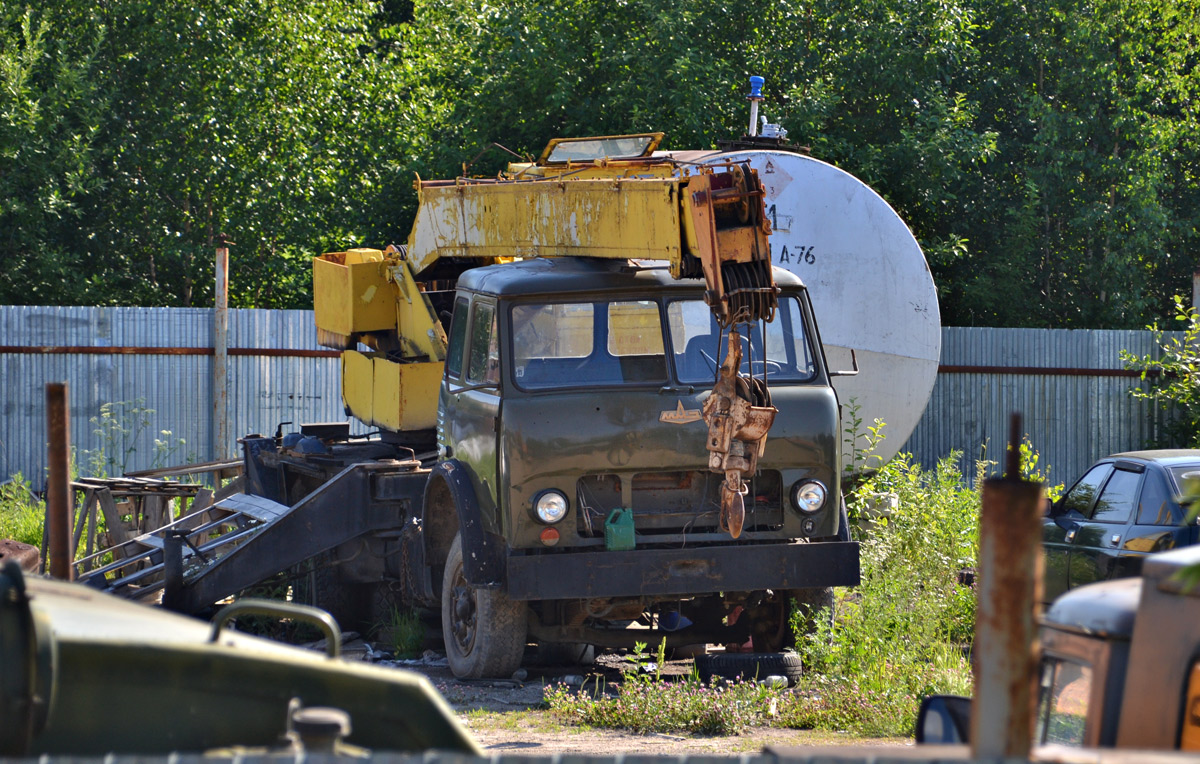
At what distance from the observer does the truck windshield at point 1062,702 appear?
128 inches

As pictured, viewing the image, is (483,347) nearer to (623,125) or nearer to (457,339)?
(457,339)

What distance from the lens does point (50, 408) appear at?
13.6 ft

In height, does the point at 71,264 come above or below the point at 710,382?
above

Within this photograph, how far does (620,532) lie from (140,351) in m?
10.1

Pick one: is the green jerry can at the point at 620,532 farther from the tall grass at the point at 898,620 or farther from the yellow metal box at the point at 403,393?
the yellow metal box at the point at 403,393

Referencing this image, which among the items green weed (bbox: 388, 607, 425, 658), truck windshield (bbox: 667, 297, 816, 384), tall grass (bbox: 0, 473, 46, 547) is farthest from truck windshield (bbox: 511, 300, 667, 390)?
tall grass (bbox: 0, 473, 46, 547)

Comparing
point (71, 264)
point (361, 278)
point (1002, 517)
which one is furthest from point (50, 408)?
point (71, 264)

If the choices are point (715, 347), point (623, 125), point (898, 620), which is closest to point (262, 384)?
point (623, 125)

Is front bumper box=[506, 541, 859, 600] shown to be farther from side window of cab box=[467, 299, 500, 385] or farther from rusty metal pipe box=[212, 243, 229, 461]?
rusty metal pipe box=[212, 243, 229, 461]

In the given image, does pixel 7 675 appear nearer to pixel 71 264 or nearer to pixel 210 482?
pixel 210 482

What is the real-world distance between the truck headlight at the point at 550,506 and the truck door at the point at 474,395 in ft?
1.14

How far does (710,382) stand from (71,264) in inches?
568

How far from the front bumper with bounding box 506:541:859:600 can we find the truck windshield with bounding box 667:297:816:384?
1.06 m

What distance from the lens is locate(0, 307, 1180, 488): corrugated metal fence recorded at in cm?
1590
